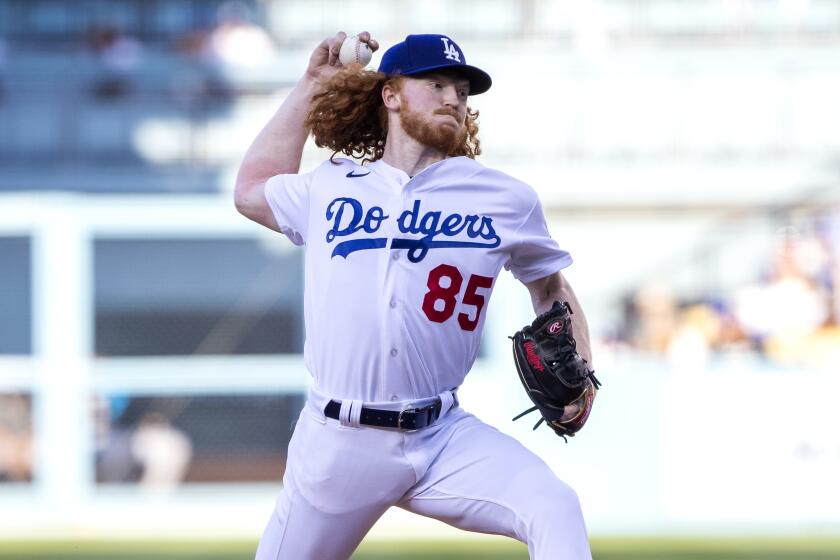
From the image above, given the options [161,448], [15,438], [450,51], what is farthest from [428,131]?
[15,438]

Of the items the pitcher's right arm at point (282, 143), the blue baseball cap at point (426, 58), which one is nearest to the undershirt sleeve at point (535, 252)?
the blue baseball cap at point (426, 58)

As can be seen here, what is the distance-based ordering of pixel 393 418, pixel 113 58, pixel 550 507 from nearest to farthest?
pixel 550 507 → pixel 393 418 → pixel 113 58

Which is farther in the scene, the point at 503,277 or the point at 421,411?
the point at 503,277

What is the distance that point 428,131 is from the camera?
148 inches

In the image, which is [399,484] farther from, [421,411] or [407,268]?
[407,268]

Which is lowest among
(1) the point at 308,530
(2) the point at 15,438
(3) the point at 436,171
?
(2) the point at 15,438

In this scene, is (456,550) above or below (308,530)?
below

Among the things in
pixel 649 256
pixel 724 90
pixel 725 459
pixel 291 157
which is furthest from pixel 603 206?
Result: pixel 291 157

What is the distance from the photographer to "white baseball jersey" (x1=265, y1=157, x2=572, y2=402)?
11.8 ft

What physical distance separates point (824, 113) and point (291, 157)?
35.0 feet

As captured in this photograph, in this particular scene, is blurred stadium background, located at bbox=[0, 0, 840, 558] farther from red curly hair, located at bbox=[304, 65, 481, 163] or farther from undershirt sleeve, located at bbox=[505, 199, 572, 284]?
undershirt sleeve, located at bbox=[505, 199, 572, 284]

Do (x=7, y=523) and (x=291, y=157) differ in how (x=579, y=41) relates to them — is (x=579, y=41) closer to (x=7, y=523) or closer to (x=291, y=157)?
(x=7, y=523)

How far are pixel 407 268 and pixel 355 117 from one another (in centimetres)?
59

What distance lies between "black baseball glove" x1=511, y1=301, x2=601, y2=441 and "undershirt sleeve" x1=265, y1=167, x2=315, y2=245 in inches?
26.8
